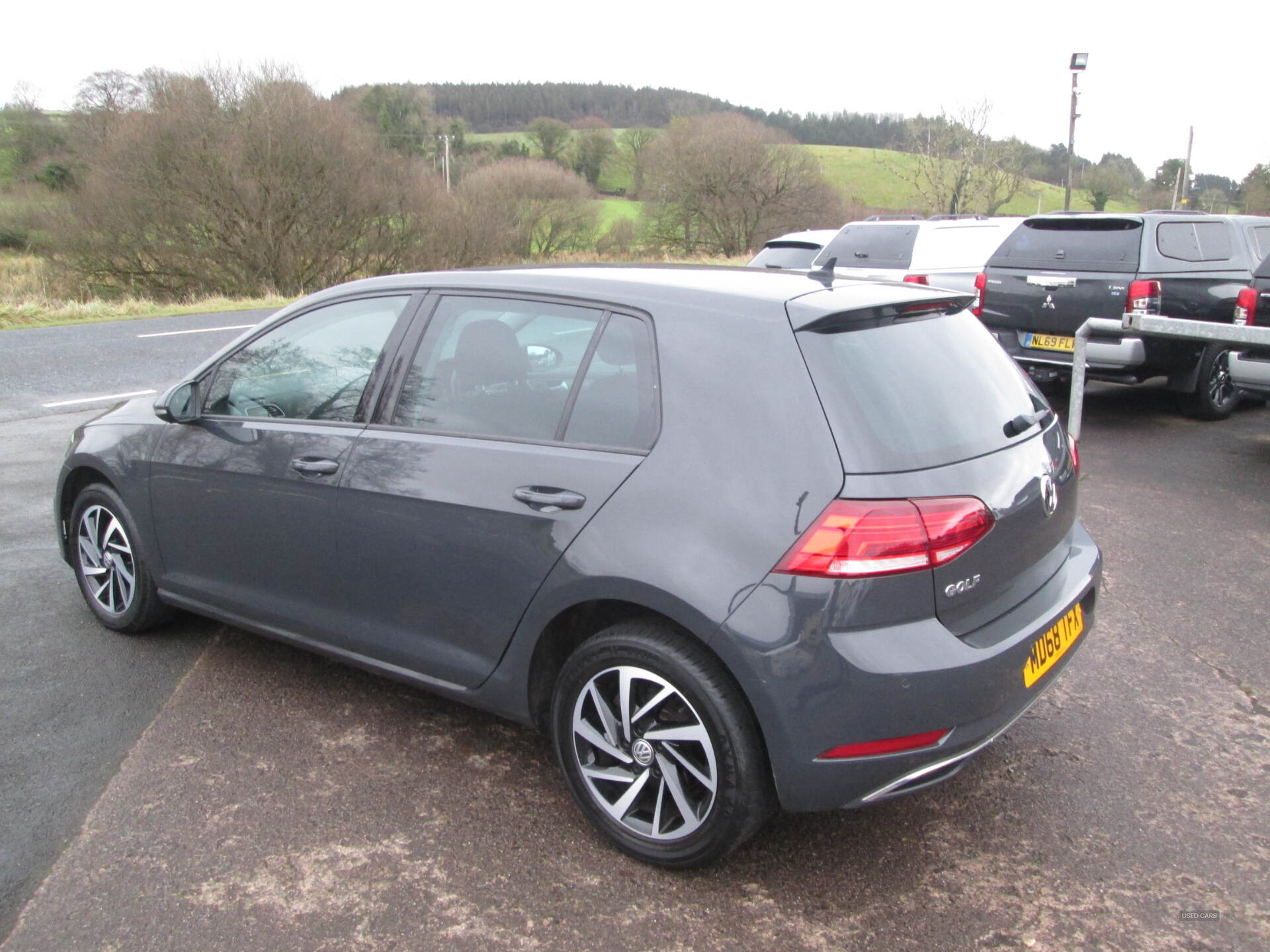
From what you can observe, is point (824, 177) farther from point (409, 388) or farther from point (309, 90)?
point (409, 388)

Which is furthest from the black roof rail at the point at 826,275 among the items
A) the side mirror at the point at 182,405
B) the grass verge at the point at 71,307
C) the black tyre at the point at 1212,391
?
the grass verge at the point at 71,307

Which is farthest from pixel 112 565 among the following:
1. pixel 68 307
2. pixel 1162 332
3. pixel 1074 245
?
pixel 68 307

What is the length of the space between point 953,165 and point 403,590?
42.2 metres

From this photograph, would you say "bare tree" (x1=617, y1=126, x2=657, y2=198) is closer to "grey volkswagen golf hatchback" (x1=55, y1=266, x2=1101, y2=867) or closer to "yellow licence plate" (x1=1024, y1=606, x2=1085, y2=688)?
"grey volkswagen golf hatchback" (x1=55, y1=266, x2=1101, y2=867)

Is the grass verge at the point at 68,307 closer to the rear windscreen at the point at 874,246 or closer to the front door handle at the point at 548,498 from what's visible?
the rear windscreen at the point at 874,246

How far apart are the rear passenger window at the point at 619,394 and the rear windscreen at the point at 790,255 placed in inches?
522

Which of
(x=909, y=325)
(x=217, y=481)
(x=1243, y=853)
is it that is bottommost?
(x=1243, y=853)

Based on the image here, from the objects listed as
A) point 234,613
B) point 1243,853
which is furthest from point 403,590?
point 1243,853

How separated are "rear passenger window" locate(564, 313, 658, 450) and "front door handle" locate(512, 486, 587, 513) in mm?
162

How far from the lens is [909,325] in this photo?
2.91 meters

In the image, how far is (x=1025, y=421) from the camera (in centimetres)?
306

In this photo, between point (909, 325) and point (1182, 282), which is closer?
point (909, 325)

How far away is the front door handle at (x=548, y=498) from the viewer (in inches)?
108

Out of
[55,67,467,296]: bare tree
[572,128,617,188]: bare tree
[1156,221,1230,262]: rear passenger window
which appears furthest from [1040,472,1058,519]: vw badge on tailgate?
[572,128,617,188]: bare tree
